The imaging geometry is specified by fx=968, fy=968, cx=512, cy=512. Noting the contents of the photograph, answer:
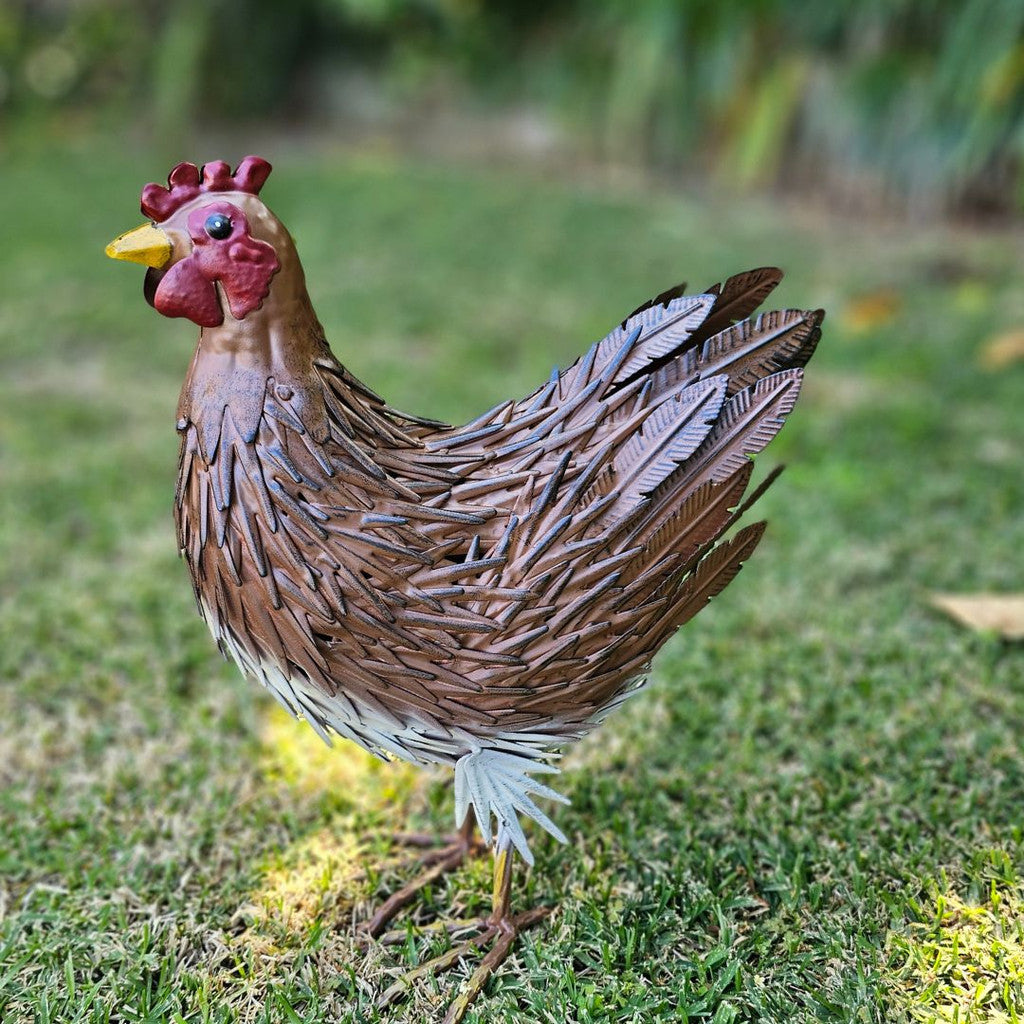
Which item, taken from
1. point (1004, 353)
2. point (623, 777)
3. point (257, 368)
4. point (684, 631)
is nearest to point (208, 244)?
point (257, 368)

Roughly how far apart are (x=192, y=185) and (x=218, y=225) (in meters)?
0.12

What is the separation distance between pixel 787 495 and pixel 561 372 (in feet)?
7.25

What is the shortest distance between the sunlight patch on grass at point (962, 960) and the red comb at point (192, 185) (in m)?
1.71

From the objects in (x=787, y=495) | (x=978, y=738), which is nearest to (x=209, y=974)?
(x=978, y=738)

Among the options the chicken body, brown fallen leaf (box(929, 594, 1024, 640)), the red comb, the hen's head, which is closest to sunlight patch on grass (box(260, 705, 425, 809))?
the chicken body

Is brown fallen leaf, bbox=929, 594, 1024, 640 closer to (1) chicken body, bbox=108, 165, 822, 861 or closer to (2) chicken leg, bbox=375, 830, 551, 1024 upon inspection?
(1) chicken body, bbox=108, 165, 822, 861

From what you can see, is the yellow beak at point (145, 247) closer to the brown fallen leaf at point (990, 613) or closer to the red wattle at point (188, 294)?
the red wattle at point (188, 294)

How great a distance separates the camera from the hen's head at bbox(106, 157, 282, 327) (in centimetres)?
144

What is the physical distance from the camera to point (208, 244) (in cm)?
145

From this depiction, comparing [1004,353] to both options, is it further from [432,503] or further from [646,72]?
[646,72]

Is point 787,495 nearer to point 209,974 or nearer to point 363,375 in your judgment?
point 363,375

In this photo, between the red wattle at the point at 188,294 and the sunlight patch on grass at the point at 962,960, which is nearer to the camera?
the red wattle at the point at 188,294

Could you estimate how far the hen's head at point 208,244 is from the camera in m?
1.44

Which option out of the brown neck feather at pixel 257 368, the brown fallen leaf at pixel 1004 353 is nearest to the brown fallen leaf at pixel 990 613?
the brown neck feather at pixel 257 368
